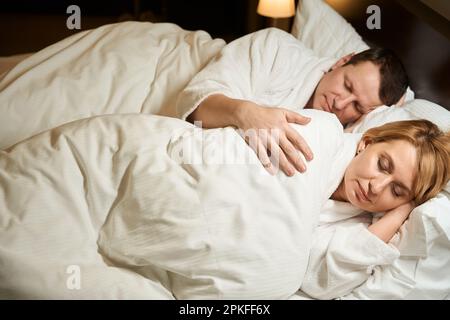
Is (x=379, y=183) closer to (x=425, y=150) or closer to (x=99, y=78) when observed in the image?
(x=425, y=150)

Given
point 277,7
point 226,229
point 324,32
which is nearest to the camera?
point 226,229

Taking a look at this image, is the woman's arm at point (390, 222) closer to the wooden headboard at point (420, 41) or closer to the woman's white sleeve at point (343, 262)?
the woman's white sleeve at point (343, 262)

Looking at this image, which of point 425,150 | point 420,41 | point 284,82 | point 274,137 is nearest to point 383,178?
point 425,150

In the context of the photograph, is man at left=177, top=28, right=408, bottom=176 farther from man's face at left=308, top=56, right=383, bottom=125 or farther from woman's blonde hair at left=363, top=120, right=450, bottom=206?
woman's blonde hair at left=363, top=120, right=450, bottom=206

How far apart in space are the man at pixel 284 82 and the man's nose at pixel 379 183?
0.34 metres

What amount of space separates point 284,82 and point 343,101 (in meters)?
0.22

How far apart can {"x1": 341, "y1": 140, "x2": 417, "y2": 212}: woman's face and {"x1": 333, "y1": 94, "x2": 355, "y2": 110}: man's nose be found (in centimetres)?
30

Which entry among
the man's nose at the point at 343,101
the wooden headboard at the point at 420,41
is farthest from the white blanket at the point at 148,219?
the wooden headboard at the point at 420,41

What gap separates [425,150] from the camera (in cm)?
Answer: 102

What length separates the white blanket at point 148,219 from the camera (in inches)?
31.4

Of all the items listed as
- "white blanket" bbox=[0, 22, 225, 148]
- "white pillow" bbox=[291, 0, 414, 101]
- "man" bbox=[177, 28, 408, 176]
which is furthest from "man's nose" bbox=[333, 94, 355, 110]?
"white blanket" bbox=[0, 22, 225, 148]

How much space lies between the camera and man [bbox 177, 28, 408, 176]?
1.19 meters

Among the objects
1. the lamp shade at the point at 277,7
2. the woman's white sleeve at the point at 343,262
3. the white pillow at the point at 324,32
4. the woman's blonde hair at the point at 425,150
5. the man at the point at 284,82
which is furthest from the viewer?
the lamp shade at the point at 277,7

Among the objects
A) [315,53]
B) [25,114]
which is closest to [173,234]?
[25,114]
